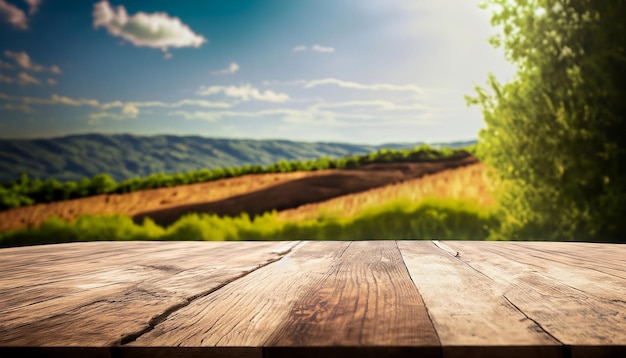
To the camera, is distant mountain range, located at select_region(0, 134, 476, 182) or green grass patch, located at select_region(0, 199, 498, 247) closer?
green grass patch, located at select_region(0, 199, 498, 247)

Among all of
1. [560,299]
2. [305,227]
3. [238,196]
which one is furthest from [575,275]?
[238,196]

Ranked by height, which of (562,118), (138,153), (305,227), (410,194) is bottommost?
(305,227)

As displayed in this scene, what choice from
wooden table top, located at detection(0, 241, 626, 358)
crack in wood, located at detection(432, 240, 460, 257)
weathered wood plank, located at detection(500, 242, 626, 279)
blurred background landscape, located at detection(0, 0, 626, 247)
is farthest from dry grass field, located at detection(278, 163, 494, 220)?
wooden table top, located at detection(0, 241, 626, 358)

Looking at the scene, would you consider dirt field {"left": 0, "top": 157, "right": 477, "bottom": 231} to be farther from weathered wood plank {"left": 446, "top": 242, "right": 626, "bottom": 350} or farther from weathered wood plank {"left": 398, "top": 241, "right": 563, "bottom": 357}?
weathered wood plank {"left": 398, "top": 241, "right": 563, "bottom": 357}

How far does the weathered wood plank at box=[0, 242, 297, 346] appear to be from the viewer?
0.77m

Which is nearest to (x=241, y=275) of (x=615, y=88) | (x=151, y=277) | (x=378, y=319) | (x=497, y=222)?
(x=151, y=277)

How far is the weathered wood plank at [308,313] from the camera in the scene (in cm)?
69

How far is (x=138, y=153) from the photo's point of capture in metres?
9.10

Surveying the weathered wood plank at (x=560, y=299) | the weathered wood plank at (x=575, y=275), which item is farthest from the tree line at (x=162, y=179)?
the weathered wood plank at (x=560, y=299)

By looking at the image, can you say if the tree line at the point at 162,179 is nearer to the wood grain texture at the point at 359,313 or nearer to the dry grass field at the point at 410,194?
the dry grass field at the point at 410,194

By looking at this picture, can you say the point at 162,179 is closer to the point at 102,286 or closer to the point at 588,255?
the point at 102,286

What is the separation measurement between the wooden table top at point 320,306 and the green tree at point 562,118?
102 inches

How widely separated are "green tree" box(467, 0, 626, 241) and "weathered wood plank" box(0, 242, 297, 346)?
3.08 meters

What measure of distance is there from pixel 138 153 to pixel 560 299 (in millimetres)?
9130
